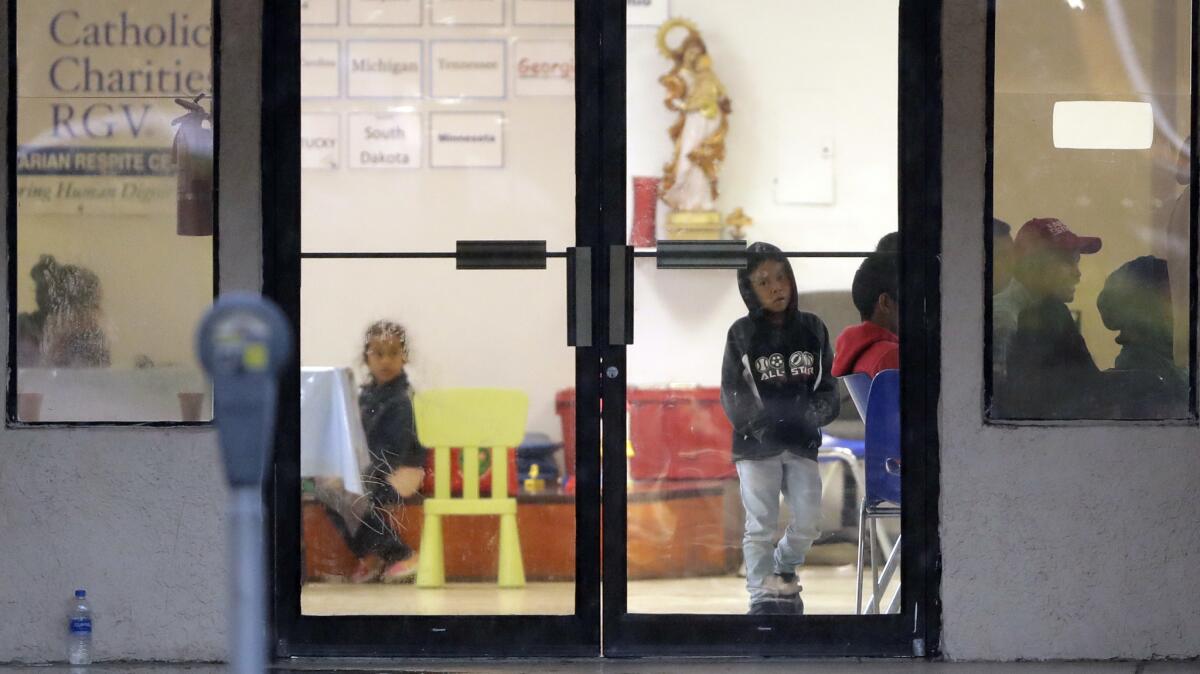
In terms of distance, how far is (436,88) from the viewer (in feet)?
19.9

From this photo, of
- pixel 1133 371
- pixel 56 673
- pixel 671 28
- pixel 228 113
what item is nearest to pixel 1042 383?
pixel 1133 371

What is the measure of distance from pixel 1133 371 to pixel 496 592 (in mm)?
2500

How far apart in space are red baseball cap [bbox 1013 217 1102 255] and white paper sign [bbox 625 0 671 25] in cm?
153

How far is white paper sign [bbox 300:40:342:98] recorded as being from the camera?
610cm

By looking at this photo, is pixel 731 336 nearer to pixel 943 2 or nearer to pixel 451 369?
pixel 451 369

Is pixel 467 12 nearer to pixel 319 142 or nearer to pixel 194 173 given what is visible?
pixel 319 142

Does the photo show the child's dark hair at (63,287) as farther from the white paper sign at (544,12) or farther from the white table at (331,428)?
the white paper sign at (544,12)

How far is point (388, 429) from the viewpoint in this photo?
614 centimetres

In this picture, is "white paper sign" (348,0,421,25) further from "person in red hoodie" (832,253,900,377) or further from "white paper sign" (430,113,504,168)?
"person in red hoodie" (832,253,900,377)

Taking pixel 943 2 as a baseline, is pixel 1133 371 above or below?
below

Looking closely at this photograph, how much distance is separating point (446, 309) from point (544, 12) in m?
1.16

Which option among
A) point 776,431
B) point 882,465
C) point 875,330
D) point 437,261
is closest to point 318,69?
point 437,261

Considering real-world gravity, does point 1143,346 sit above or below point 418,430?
above

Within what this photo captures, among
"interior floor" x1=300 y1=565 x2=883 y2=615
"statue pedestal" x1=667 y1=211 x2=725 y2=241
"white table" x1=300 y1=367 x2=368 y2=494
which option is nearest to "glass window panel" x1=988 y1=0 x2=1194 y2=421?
"interior floor" x1=300 y1=565 x2=883 y2=615
